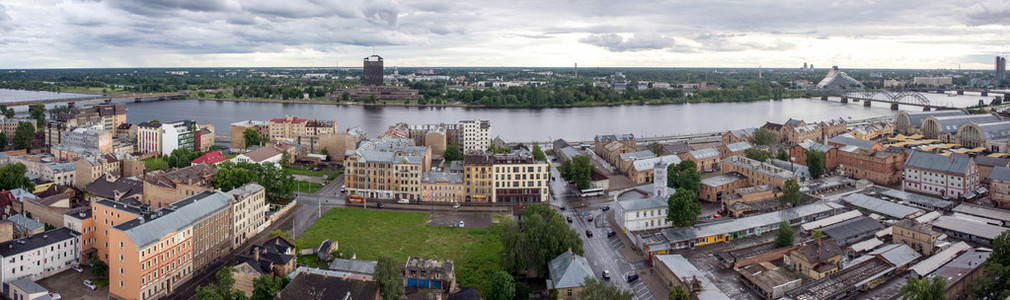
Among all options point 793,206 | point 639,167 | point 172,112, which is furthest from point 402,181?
point 172,112

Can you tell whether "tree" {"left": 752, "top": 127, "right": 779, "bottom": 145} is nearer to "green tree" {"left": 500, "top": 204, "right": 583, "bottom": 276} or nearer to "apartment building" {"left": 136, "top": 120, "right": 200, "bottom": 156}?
"green tree" {"left": 500, "top": 204, "right": 583, "bottom": 276}

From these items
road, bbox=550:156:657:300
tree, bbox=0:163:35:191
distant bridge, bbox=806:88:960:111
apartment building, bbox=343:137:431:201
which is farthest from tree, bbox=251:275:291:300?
distant bridge, bbox=806:88:960:111

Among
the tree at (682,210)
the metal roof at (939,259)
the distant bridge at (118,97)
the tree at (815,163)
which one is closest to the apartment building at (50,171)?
the tree at (682,210)

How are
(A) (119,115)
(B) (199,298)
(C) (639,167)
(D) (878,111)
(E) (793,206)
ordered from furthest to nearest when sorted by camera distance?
(D) (878,111), (A) (119,115), (C) (639,167), (E) (793,206), (B) (199,298)

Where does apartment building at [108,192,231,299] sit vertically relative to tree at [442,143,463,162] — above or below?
below

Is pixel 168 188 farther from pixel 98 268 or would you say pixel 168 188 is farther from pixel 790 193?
pixel 790 193

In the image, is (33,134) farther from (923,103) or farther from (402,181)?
(923,103)
